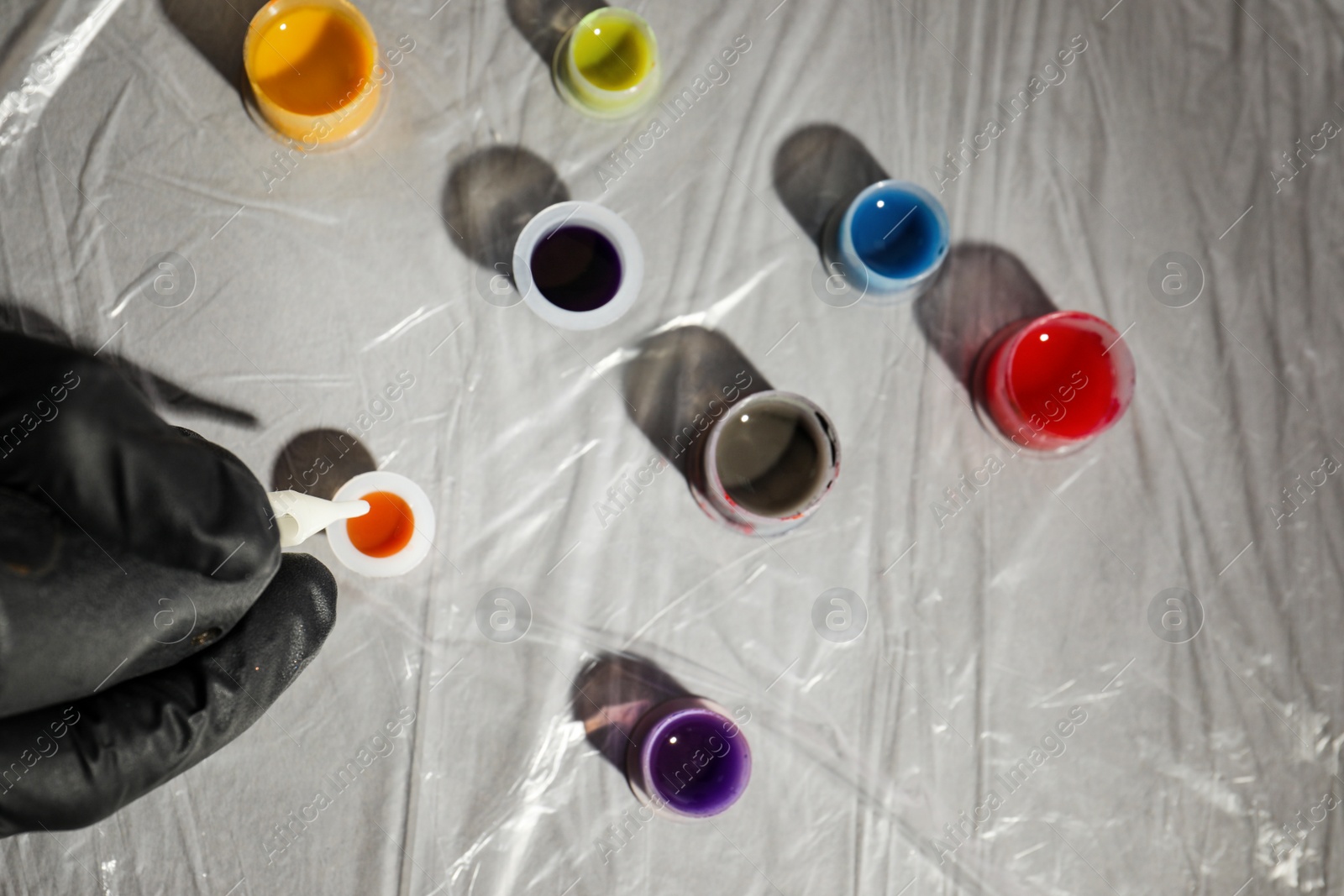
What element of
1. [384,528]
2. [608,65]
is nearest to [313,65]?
[608,65]

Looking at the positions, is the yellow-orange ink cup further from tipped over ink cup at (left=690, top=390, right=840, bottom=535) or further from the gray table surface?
tipped over ink cup at (left=690, top=390, right=840, bottom=535)

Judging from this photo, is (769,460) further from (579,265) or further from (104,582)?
(104,582)

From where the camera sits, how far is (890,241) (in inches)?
45.9

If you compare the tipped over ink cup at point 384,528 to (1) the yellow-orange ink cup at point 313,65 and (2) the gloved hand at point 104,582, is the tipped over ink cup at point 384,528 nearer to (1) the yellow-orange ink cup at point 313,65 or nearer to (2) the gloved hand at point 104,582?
(2) the gloved hand at point 104,582

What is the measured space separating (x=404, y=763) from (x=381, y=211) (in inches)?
27.1

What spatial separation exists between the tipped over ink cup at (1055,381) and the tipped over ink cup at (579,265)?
47 centimetres

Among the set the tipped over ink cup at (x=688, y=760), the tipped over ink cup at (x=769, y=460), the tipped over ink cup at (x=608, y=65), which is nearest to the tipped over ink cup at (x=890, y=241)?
the tipped over ink cup at (x=769, y=460)

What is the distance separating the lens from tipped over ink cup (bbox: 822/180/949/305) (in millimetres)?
1126

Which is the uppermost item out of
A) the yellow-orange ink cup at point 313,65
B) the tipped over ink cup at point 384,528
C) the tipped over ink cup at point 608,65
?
the tipped over ink cup at point 608,65

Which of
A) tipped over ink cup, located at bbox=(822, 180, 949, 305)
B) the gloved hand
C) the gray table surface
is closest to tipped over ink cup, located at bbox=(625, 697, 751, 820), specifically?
the gray table surface

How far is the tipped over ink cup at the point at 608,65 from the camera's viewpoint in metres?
1.14

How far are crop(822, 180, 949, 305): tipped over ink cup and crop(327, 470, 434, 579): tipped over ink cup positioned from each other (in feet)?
2.00

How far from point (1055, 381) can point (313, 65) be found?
1029 millimetres

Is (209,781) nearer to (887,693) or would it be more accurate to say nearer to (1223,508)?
(887,693)
